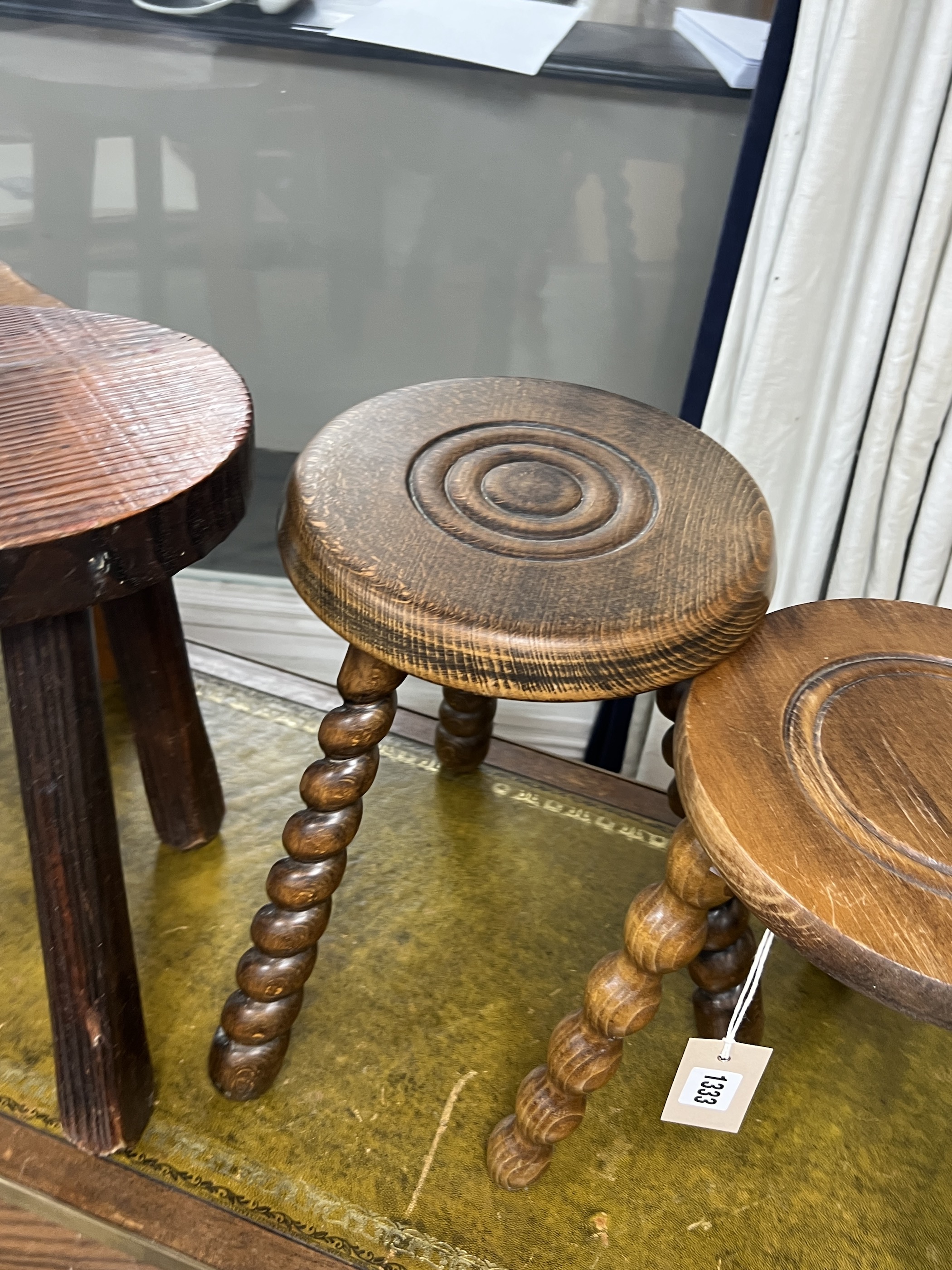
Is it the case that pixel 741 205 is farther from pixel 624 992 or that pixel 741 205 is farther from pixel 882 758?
pixel 624 992

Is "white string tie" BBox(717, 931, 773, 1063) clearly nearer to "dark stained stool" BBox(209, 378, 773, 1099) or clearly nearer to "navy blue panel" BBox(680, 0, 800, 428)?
"dark stained stool" BBox(209, 378, 773, 1099)

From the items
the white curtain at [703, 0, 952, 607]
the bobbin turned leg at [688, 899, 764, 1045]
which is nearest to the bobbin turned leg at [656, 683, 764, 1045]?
the bobbin turned leg at [688, 899, 764, 1045]

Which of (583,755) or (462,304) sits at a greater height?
(462,304)

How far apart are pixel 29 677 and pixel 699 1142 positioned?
64 centimetres

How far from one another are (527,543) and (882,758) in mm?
252

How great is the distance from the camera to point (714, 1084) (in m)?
0.71

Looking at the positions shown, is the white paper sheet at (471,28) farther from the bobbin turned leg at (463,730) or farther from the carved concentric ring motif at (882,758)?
the carved concentric ring motif at (882,758)

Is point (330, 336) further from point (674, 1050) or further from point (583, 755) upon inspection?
point (674, 1050)

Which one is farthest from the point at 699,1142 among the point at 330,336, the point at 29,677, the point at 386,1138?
the point at 330,336

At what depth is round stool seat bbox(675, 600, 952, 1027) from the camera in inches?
18.6

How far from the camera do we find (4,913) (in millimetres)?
953

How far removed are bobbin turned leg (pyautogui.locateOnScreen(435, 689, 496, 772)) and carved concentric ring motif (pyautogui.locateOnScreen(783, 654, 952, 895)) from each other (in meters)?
0.51

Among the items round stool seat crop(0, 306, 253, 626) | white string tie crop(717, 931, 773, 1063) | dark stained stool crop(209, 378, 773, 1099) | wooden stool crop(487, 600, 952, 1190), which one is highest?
round stool seat crop(0, 306, 253, 626)

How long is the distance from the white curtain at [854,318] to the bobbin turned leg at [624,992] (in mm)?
533
